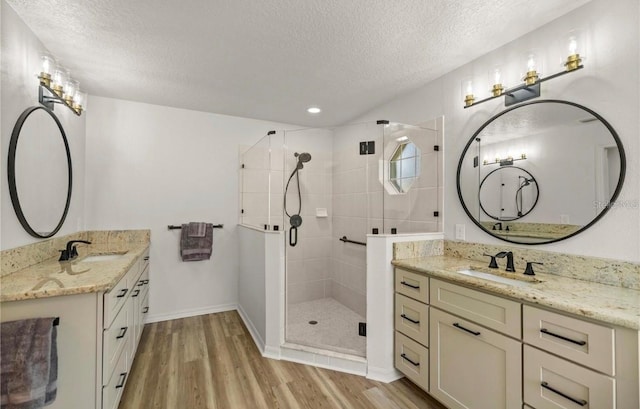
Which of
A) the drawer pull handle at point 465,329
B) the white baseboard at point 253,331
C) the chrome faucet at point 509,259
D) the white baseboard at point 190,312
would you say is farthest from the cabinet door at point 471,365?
the white baseboard at point 190,312

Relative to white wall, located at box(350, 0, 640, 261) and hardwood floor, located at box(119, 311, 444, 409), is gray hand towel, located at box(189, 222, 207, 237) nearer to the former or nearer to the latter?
hardwood floor, located at box(119, 311, 444, 409)

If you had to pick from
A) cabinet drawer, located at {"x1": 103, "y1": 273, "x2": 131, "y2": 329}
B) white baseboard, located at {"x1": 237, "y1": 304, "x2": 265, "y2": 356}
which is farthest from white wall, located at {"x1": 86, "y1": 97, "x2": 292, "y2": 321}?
cabinet drawer, located at {"x1": 103, "y1": 273, "x2": 131, "y2": 329}

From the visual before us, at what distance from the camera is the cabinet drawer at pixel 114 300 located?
1.47 m

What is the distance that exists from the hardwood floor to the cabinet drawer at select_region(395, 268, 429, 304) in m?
0.70

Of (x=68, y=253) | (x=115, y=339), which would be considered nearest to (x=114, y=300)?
(x=115, y=339)

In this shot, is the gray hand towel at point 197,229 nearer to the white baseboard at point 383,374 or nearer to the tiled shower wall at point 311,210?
the tiled shower wall at point 311,210

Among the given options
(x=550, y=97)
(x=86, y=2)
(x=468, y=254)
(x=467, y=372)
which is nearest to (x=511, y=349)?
(x=467, y=372)

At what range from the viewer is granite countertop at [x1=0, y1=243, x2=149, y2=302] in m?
1.32

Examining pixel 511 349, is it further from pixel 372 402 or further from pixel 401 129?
pixel 401 129

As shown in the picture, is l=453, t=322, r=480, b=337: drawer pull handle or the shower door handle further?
the shower door handle

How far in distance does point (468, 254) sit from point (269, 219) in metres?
1.79

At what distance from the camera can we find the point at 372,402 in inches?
73.8

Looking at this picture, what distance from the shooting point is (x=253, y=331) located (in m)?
2.80

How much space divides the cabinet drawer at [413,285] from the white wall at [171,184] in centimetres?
218
